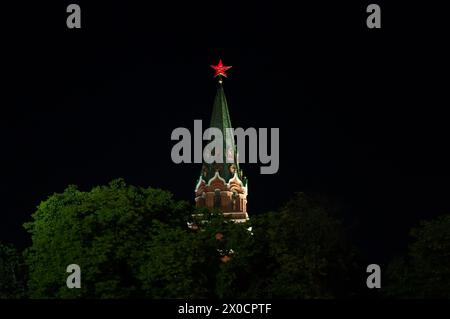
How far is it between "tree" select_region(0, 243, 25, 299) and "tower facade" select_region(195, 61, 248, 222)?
38918mm

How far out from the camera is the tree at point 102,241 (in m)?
44.2

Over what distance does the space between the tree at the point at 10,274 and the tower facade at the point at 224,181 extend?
38918 mm

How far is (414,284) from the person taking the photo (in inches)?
1718

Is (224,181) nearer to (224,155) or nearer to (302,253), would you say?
(224,155)

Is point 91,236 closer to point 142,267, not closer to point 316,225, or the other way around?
point 142,267

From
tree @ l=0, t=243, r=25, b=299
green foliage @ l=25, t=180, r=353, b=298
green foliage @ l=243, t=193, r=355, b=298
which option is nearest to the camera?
green foliage @ l=243, t=193, r=355, b=298

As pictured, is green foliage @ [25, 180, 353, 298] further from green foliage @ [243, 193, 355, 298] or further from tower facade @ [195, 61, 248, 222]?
tower facade @ [195, 61, 248, 222]

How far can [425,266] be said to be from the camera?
43.5m

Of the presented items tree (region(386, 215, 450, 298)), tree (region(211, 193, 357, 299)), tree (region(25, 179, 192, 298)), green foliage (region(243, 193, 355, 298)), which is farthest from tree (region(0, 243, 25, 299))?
tree (region(386, 215, 450, 298))

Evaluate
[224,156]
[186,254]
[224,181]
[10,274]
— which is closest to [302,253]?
[186,254]

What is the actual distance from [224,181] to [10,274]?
135ft

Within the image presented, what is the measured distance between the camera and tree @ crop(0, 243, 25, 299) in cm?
4944

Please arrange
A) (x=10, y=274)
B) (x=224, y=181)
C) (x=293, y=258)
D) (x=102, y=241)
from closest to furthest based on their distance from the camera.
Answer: (x=293, y=258)
(x=102, y=241)
(x=10, y=274)
(x=224, y=181)

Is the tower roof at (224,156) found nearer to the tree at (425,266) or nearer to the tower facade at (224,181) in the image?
the tower facade at (224,181)
